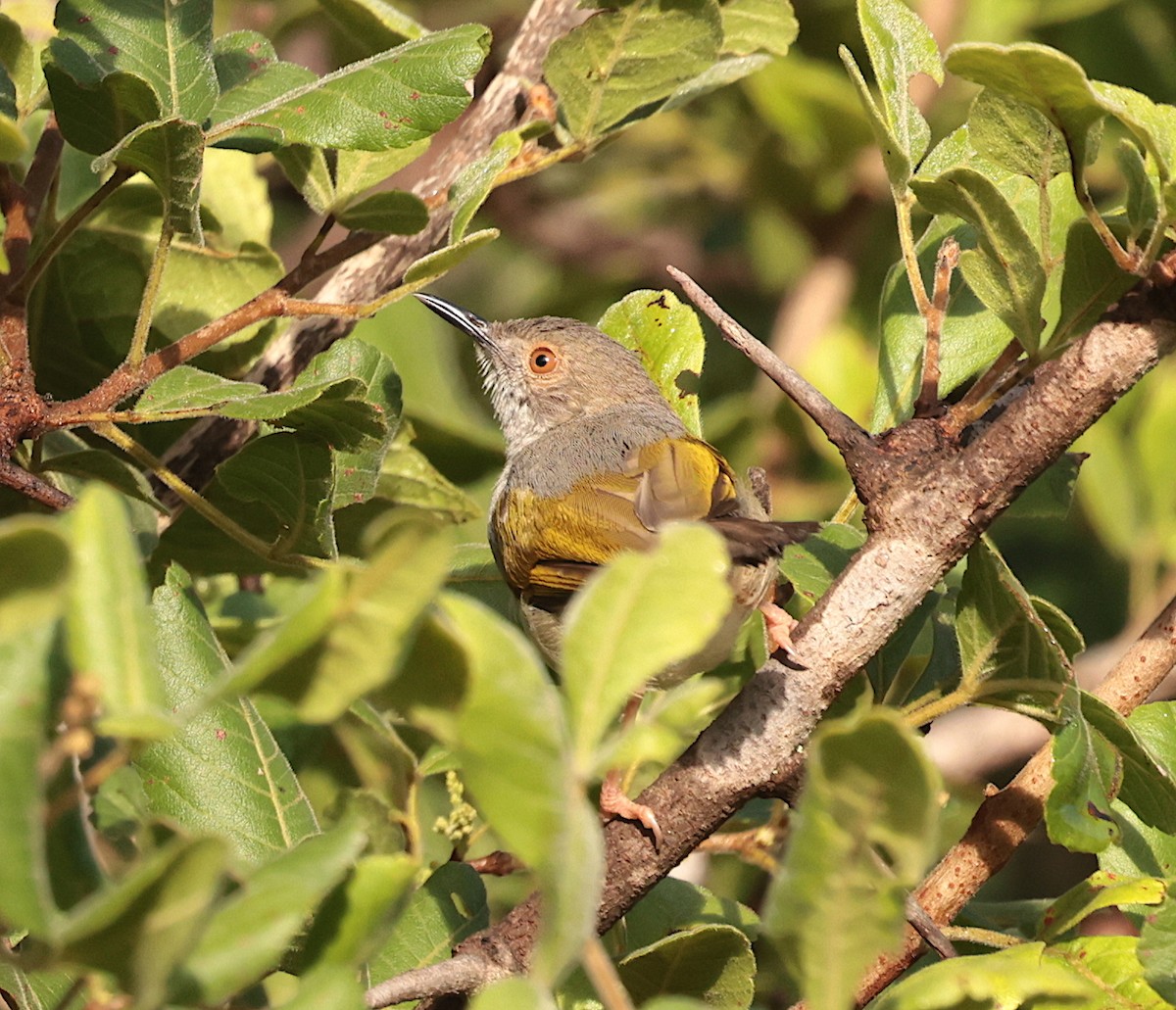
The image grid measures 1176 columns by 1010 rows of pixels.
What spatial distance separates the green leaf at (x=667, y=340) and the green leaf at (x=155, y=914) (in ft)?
5.66

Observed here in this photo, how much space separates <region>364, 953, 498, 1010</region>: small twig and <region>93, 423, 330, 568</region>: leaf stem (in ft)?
1.78

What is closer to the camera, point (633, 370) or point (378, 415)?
point (378, 415)

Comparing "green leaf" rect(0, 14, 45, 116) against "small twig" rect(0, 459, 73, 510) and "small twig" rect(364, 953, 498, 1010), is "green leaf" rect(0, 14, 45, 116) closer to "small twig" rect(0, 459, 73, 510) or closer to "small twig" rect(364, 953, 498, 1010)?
"small twig" rect(0, 459, 73, 510)

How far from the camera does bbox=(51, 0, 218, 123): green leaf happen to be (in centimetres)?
173

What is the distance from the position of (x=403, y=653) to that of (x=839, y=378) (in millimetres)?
3444

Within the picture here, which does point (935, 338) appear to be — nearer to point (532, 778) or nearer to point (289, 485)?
point (289, 485)

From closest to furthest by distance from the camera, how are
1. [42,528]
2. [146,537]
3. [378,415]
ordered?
[42,528] → [378,415] → [146,537]

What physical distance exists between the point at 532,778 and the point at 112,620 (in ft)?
0.94

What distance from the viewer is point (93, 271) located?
229cm

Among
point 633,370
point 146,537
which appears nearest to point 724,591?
point 146,537

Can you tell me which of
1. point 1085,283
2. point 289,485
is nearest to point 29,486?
point 289,485

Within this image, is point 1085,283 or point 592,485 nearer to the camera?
point 1085,283

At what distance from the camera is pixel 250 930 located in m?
0.90

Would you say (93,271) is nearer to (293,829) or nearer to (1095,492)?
(293,829)
